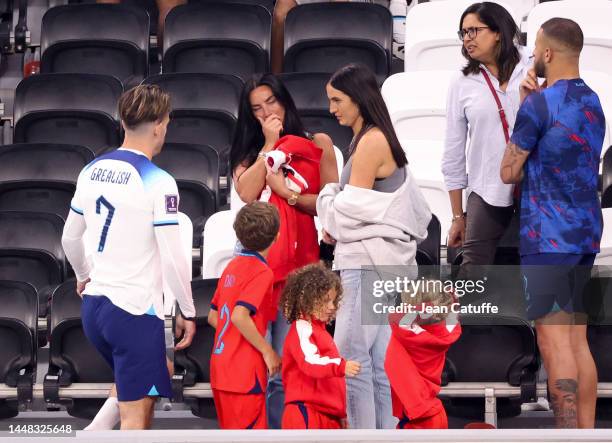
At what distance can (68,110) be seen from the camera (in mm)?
6188

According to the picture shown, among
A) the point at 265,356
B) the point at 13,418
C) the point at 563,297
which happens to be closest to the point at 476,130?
the point at 563,297

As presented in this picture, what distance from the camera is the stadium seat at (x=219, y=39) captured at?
22.0 feet

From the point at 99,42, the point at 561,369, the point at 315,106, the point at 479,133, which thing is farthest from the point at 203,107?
the point at 561,369

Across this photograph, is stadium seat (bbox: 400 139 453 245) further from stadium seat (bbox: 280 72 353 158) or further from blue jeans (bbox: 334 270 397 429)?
blue jeans (bbox: 334 270 397 429)

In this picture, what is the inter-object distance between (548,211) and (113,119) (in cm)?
275

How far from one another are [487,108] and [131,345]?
1.48m

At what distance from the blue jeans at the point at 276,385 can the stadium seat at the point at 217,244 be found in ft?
2.49

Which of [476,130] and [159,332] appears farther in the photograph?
[476,130]

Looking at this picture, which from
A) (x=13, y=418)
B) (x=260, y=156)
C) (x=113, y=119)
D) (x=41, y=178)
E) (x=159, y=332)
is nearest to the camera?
(x=159, y=332)

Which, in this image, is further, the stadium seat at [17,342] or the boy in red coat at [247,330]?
the stadium seat at [17,342]

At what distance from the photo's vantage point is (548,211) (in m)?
4.04

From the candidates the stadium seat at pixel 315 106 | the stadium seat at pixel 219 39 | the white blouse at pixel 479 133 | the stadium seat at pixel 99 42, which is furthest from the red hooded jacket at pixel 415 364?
the stadium seat at pixel 99 42

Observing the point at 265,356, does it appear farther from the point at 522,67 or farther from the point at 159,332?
the point at 522,67

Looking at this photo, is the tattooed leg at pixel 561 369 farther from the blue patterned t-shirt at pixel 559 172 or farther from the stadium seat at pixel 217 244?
the stadium seat at pixel 217 244
